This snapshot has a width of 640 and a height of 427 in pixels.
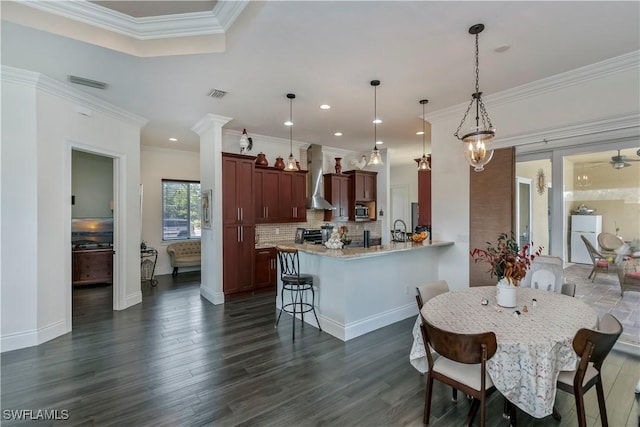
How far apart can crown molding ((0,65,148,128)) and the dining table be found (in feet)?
15.4

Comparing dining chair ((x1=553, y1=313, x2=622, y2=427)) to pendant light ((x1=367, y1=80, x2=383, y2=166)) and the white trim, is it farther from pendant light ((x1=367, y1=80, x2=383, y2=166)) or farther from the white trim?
the white trim

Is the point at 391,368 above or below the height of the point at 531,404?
below

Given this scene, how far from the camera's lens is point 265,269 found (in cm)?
563

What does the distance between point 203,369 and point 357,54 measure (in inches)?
134

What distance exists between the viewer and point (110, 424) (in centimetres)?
204

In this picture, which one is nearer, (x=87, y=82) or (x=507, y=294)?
(x=507, y=294)

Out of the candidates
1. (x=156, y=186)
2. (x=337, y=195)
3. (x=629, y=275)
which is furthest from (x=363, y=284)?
(x=156, y=186)

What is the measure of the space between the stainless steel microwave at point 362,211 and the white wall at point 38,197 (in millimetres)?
5457

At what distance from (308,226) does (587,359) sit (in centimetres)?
562

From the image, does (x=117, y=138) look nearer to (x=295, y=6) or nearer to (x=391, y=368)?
(x=295, y=6)

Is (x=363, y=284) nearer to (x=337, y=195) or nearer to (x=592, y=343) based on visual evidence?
(x=592, y=343)

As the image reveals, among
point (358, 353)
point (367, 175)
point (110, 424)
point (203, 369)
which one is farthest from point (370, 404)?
point (367, 175)

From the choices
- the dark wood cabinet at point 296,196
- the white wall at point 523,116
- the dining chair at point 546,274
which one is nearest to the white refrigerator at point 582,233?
the white wall at point 523,116

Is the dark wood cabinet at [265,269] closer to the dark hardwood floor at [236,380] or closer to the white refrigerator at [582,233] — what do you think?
the dark hardwood floor at [236,380]
